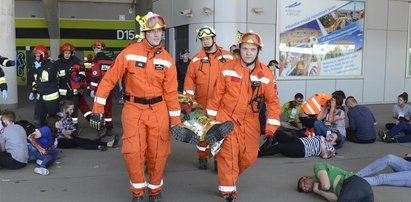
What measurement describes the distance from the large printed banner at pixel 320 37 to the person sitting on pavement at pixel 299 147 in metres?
5.76

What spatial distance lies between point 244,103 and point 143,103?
3.69ft

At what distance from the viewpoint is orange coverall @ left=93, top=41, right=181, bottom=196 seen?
478 centimetres

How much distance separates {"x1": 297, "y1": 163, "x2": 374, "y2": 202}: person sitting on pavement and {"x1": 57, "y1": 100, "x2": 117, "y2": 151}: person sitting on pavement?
362 cm

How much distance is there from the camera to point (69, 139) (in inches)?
301

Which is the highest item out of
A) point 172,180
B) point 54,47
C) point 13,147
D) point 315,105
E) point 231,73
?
point 54,47

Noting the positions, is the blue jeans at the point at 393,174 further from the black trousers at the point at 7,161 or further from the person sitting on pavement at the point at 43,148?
the black trousers at the point at 7,161

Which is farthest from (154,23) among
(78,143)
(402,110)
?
(402,110)

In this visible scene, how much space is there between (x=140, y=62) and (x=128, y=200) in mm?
1582

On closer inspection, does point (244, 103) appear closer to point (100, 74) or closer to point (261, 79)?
point (261, 79)

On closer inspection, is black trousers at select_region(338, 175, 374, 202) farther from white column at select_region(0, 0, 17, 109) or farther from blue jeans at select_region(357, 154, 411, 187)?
white column at select_region(0, 0, 17, 109)

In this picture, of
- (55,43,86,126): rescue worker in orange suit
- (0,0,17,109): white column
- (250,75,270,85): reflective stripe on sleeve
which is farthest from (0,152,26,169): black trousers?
(0,0,17,109): white column

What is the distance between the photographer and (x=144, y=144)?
4820mm

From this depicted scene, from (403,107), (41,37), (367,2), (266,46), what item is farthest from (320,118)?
(41,37)

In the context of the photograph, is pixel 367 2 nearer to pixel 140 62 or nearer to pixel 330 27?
pixel 330 27
